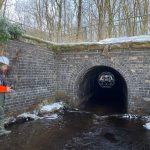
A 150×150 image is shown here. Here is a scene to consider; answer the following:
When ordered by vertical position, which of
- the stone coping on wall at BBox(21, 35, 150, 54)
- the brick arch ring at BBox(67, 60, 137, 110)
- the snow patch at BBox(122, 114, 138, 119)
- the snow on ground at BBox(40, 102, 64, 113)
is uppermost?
the stone coping on wall at BBox(21, 35, 150, 54)

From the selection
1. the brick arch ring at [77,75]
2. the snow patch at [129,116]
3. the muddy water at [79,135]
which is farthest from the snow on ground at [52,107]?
the snow patch at [129,116]

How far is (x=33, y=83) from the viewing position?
11492mm

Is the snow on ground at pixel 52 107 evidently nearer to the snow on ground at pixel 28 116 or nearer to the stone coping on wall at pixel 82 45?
the snow on ground at pixel 28 116

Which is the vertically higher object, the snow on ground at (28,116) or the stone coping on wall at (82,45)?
the stone coping on wall at (82,45)

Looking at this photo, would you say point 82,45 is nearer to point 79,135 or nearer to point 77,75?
point 77,75

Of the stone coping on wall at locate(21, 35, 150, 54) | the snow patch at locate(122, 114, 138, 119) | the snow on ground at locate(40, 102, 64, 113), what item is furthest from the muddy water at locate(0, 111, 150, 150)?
the stone coping on wall at locate(21, 35, 150, 54)

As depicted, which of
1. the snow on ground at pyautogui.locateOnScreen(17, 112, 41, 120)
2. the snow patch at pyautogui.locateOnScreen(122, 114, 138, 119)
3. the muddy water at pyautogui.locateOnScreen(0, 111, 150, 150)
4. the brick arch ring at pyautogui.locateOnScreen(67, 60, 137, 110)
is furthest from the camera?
the brick arch ring at pyautogui.locateOnScreen(67, 60, 137, 110)

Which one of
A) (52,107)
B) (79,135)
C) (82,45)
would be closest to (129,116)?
(52,107)

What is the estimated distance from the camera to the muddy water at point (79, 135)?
23.5ft

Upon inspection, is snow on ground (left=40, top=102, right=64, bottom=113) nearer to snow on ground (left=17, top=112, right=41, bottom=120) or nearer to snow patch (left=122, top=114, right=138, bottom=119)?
snow on ground (left=17, top=112, right=41, bottom=120)

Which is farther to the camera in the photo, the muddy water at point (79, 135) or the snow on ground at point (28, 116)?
the snow on ground at point (28, 116)

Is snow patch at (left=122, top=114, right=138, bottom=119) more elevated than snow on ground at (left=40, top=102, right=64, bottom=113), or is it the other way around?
snow on ground at (left=40, top=102, right=64, bottom=113)

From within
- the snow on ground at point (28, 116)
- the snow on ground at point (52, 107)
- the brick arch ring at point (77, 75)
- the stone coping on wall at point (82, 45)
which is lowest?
the snow on ground at point (28, 116)

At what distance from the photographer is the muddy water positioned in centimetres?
718
